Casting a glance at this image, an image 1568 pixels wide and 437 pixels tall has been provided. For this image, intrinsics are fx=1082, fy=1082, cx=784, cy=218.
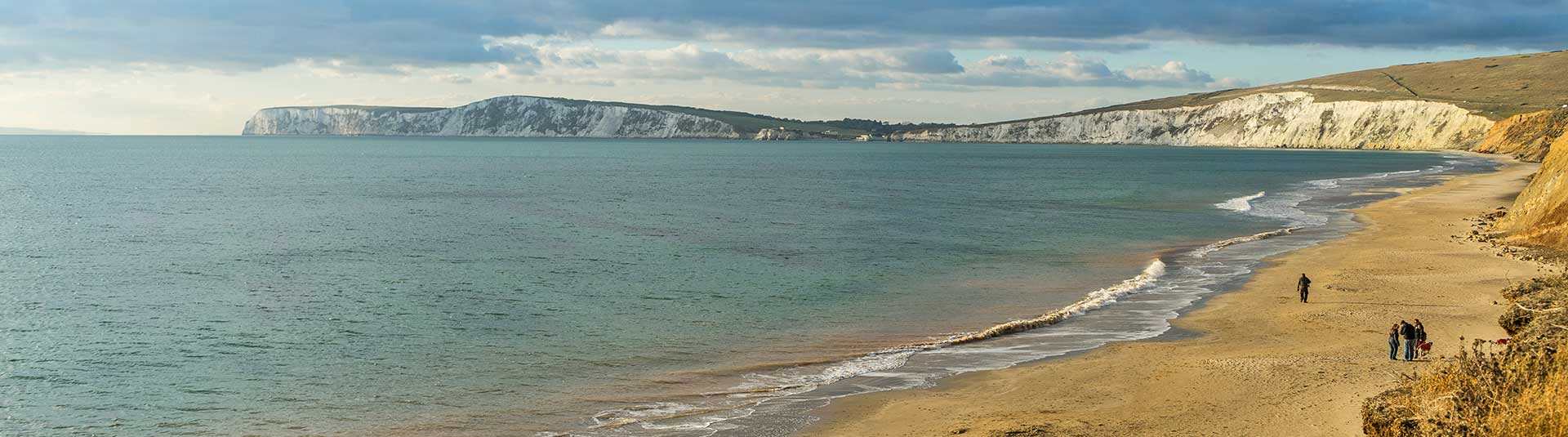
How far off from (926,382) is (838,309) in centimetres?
911

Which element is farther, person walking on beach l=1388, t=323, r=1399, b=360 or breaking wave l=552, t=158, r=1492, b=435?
person walking on beach l=1388, t=323, r=1399, b=360

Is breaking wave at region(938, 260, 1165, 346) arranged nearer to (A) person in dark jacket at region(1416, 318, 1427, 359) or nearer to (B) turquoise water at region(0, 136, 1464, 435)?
(B) turquoise water at region(0, 136, 1464, 435)

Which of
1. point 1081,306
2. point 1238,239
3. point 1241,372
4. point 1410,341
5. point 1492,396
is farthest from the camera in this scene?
point 1238,239

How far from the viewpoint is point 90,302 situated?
1260 inches

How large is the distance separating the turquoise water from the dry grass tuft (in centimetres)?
1010

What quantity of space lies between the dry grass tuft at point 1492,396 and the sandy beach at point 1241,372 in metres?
2.64

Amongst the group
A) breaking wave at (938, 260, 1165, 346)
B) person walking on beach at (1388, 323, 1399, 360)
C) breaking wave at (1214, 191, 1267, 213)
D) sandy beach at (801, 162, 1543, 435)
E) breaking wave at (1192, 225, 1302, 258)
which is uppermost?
person walking on beach at (1388, 323, 1399, 360)

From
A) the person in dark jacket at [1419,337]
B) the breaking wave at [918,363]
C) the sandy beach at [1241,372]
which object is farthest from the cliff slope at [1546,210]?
the person in dark jacket at [1419,337]

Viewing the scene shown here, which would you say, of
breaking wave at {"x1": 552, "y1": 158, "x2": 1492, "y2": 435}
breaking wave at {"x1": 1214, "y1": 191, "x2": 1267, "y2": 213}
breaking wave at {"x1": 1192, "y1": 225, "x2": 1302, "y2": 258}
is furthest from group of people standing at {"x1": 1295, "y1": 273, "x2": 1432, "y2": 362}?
breaking wave at {"x1": 1214, "y1": 191, "x2": 1267, "y2": 213}

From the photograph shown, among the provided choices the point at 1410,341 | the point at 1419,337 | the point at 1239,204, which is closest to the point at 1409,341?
the point at 1410,341

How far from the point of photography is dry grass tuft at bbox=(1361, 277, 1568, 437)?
1185 centimetres

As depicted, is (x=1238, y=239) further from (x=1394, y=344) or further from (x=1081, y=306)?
(x=1394, y=344)

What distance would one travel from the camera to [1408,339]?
2297 cm

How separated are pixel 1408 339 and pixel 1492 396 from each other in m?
11.1
